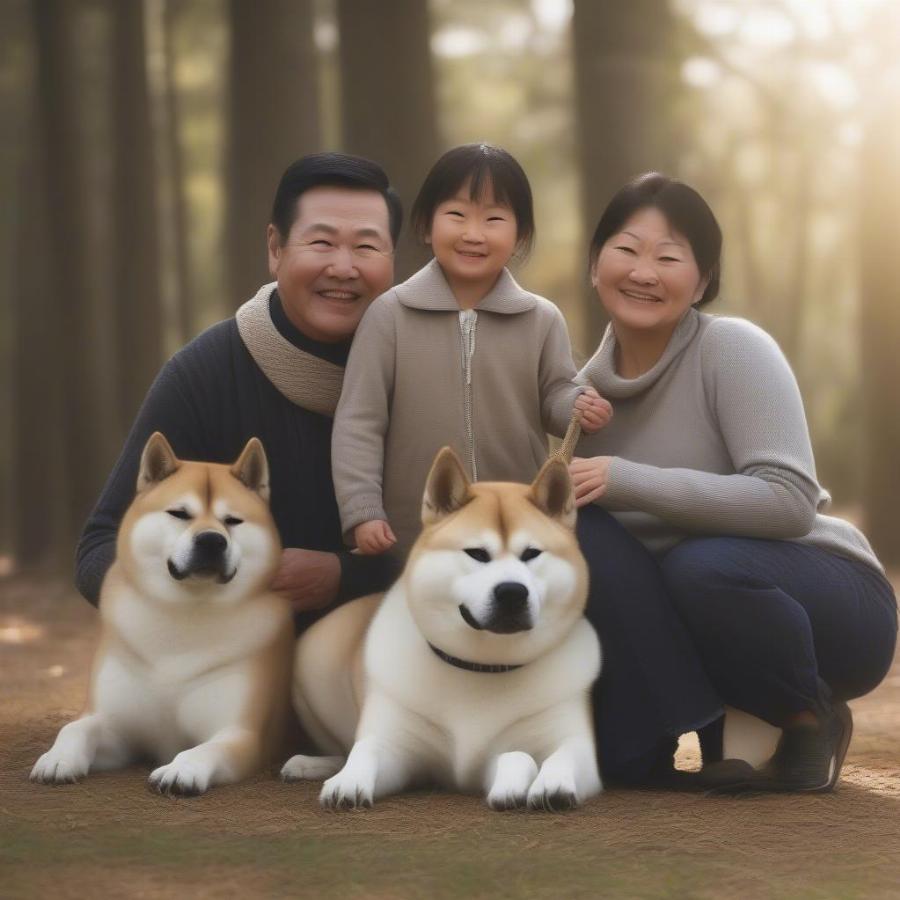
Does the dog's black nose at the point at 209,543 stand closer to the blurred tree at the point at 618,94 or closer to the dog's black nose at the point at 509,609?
the dog's black nose at the point at 509,609

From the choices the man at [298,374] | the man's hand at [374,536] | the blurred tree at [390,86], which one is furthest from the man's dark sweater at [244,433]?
the blurred tree at [390,86]

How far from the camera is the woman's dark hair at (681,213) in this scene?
3.78 metres

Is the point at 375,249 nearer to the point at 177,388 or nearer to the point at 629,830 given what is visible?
the point at 177,388

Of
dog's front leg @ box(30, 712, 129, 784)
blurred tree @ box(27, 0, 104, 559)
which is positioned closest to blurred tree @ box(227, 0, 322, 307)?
blurred tree @ box(27, 0, 104, 559)

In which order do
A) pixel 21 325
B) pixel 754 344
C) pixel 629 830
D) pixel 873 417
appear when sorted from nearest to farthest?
pixel 629 830
pixel 754 344
pixel 873 417
pixel 21 325

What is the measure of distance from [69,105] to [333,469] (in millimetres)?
7877

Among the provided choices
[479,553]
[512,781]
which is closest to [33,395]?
[479,553]

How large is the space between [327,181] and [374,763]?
5.99ft

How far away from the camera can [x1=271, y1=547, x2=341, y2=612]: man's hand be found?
12.2 ft

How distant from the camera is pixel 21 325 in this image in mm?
12664

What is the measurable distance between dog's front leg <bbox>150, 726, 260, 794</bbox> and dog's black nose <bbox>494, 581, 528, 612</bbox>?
85cm

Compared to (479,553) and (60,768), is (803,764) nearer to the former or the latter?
(479,553)

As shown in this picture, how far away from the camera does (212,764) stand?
3295mm

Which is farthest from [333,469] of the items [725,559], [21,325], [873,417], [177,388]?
[21,325]
